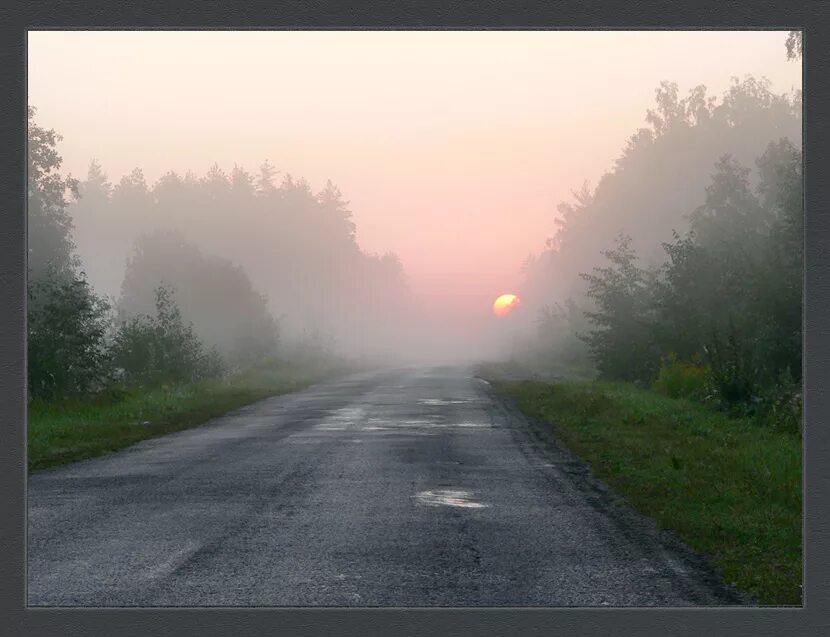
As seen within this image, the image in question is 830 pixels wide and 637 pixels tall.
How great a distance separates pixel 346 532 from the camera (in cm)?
1002

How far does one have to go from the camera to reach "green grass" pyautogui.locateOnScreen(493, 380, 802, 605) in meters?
8.80

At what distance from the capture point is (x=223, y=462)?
1554 cm

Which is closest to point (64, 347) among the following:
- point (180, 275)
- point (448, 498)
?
point (448, 498)

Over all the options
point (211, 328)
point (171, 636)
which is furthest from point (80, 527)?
point (211, 328)

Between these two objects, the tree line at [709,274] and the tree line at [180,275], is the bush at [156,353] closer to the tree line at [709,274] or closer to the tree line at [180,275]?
the tree line at [180,275]

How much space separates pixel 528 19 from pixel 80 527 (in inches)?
275

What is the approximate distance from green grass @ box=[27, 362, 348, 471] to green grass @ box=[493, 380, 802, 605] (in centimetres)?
867

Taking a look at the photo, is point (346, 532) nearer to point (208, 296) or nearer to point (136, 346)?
point (136, 346)

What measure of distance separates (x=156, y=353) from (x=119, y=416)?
10498 mm

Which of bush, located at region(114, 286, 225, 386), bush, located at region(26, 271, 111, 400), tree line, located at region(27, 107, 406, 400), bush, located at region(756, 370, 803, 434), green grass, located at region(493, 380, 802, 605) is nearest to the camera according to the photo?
green grass, located at region(493, 380, 802, 605)

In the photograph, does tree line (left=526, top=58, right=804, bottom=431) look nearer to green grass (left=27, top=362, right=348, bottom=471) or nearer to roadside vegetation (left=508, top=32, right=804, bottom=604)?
roadside vegetation (left=508, top=32, right=804, bottom=604)

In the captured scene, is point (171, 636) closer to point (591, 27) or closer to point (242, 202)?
point (591, 27)

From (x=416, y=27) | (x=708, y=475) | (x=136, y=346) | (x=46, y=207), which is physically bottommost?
(x=708, y=475)

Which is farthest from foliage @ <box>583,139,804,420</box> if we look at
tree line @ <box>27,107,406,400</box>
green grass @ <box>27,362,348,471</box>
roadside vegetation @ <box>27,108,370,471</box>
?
tree line @ <box>27,107,406,400</box>
